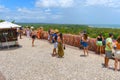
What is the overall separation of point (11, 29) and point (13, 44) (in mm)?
1257

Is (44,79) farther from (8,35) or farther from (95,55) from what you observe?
(8,35)

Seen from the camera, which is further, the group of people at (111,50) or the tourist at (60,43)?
the tourist at (60,43)

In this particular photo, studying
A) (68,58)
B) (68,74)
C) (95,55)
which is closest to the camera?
(68,74)

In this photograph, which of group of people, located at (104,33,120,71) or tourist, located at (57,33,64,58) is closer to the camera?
group of people, located at (104,33,120,71)

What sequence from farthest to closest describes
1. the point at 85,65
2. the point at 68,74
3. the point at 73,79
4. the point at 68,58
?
the point at 68,58 < the point at 85,65 < the point at 68,74 < the point at 73,79

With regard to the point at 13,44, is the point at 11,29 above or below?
above

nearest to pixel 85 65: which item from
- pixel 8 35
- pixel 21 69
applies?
pixel 21 69

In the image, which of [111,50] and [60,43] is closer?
[111,50]

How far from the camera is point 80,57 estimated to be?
14.2 m

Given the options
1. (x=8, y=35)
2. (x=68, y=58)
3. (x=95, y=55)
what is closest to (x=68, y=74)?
(x=68, y=58)

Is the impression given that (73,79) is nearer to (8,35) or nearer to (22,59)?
(22,59)

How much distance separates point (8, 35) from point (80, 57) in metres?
7.10

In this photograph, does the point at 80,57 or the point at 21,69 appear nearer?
the point at 21,69

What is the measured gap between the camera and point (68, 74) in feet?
33.7
